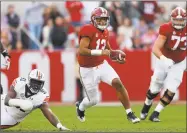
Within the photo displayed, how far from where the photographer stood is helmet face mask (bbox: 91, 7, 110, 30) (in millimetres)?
10547

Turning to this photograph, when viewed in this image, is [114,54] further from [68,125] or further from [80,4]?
[80,4]

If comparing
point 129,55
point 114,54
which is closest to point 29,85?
point 114,54

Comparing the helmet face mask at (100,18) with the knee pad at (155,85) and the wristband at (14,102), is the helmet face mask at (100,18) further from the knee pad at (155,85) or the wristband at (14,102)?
the wristband at (14,102)

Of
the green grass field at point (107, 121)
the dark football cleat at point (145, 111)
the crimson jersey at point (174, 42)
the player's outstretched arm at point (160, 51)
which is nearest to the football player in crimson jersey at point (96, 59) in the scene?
the green grass field at point (107, 121)

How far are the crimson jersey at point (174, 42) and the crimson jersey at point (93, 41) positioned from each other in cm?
128

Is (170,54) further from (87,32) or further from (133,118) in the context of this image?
(87,32)

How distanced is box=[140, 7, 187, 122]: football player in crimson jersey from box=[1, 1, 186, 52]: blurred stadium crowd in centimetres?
428

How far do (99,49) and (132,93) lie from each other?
5584 millimetres

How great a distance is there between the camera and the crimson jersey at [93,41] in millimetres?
10594

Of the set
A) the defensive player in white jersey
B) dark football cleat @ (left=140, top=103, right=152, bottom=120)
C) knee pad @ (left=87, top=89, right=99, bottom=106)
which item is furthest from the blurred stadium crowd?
the defensive player in white jersey

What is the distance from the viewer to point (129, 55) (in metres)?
16.1

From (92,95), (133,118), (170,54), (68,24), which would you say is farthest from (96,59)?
(68,24)

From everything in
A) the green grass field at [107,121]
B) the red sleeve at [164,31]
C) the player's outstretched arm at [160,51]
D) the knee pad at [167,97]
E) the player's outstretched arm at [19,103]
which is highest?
the red sleeve at [164,31]

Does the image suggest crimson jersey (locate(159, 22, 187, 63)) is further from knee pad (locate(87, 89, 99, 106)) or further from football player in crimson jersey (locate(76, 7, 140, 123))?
knee pad (locate(87, 89, 99, 106))
